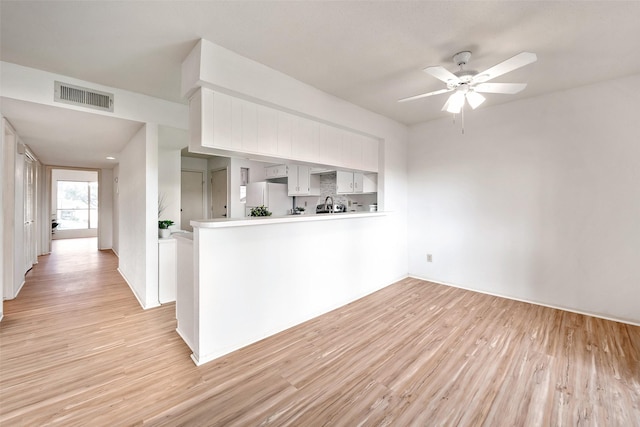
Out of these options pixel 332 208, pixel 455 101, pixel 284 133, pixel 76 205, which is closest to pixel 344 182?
pixel 332 208

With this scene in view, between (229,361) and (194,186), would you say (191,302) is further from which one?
(194,186)

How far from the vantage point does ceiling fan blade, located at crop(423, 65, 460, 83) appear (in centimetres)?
206

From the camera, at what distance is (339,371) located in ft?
6.79

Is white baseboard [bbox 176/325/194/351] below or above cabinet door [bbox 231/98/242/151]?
below

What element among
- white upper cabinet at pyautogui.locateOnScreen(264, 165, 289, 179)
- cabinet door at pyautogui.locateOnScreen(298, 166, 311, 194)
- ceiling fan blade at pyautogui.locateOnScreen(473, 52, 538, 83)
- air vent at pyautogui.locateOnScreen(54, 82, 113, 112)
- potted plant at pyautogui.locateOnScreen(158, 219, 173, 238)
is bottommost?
potted plant at pyautogui.locateOnScreen(158, 219, 173, 238)

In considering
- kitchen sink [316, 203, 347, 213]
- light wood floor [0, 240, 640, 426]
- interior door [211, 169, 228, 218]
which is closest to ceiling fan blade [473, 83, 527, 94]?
light wood floor [0, 240, 640, 426]

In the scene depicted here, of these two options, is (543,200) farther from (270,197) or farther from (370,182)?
(270,197)

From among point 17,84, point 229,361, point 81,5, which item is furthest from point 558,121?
point 17,84

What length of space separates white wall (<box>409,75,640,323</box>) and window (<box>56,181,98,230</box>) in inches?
464

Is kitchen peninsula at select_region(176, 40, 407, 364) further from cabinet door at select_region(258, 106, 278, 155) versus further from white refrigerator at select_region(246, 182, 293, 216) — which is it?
white refrigerator at select_region(246, 182, 293, 216)

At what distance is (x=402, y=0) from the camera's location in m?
1.74

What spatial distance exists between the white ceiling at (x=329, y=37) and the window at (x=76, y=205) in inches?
377

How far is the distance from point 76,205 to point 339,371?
12082 mm

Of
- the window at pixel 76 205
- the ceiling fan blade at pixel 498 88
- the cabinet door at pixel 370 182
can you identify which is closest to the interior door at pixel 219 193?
the cabinet door at pixel 370 182
